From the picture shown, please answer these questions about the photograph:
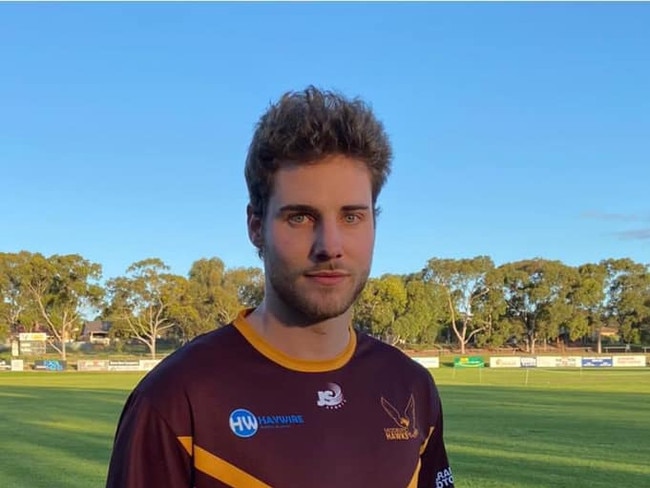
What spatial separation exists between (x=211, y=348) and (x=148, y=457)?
381 millimetres

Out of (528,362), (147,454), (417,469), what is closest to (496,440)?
(417,469)

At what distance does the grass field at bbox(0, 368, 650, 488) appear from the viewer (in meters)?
11.3

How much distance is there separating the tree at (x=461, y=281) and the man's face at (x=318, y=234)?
9289cm

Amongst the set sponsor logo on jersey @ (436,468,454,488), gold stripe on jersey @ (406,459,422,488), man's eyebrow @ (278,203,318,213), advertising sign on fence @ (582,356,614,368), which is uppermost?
man's eyebrow @ (278,203,318,213)

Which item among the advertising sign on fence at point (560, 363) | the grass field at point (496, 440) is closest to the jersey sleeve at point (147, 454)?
the grass field at point (496, 440)

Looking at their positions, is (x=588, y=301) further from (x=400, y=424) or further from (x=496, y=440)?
(x=400, y=424)

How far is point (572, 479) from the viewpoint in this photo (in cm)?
1105

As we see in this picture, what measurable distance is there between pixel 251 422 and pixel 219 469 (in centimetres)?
16

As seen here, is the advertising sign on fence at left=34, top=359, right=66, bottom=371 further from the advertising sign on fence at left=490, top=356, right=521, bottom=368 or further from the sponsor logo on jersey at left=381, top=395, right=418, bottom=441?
the sponsor logo on jersey at left=381, top=395, right=418, bottom=441

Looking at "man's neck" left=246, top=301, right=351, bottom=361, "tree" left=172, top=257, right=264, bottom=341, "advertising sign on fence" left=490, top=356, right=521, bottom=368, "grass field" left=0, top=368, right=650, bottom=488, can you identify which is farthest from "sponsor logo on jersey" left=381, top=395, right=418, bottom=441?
"tree" left=172, top=257, right=264, bottom=341

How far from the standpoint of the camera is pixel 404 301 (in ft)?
287

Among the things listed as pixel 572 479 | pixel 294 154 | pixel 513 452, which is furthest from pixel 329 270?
pixel 513 452

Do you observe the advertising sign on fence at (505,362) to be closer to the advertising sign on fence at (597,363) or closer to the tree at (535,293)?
the advertising sign on fence at (597,363)

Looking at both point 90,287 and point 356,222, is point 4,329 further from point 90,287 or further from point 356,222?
point 356,222
